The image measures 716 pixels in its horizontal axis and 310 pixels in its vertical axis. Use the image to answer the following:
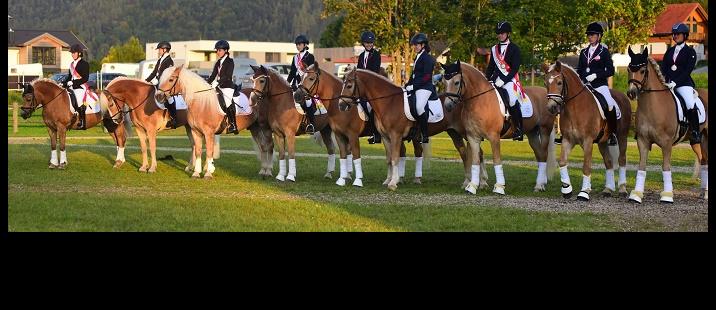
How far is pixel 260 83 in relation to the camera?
18.0 m

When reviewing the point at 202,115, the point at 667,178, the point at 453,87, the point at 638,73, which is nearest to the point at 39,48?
the point at 202,115

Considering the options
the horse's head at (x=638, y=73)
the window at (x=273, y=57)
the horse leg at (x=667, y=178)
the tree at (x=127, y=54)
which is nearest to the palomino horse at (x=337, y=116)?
the horse's head at (x=638, y=73)

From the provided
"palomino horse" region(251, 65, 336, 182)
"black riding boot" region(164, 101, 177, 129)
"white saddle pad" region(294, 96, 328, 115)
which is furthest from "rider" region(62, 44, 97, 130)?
"white saddle pad" region(294, 96, 328, 115)

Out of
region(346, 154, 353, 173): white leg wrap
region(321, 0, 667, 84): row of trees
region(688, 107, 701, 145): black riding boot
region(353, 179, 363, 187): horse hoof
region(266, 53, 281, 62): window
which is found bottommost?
region(353, 179, 363, 187): horse hoof

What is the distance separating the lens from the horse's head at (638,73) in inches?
593

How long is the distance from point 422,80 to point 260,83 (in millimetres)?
3016

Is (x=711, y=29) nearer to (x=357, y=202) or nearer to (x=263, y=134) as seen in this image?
(x=357, y=202)

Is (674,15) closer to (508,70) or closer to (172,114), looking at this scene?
(172,114)

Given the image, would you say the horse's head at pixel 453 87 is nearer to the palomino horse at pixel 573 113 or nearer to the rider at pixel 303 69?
the palomino horse at pixel 573 113

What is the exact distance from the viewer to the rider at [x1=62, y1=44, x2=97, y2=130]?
20.2 m

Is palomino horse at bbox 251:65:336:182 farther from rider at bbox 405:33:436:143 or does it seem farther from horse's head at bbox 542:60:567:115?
horse's head at bbox 542:60:567:115

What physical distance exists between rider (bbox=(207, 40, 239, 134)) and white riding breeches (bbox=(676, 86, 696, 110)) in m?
8.09

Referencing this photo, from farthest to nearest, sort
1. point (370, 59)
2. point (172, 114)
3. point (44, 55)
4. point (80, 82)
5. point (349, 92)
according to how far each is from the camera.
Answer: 1. point (44, 55)
2. point (80, 82)
3. point (172, 114)
4. point (370, 59)
5. point (349, 92)

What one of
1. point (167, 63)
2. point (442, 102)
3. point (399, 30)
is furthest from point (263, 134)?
point (399, 30)
